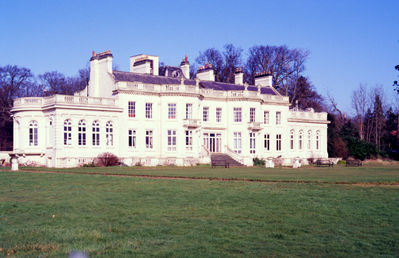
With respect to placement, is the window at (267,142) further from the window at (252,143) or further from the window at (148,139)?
the window at (148,139)

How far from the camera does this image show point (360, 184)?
22750 millimetres

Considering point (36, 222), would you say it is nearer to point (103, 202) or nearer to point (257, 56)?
point (103, 202)

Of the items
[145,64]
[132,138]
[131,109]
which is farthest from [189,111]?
[145,64]

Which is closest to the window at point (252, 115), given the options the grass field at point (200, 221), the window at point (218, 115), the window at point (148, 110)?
the window at point (218, 115)

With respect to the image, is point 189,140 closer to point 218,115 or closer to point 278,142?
point 218,115

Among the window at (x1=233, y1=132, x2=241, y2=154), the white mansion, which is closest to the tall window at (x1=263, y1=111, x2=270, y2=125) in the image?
the white mansion

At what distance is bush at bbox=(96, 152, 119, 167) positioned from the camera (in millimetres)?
43438

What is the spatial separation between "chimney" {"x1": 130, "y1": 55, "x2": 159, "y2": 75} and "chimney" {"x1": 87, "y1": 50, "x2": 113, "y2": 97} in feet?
18.5

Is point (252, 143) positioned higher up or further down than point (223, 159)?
higher up

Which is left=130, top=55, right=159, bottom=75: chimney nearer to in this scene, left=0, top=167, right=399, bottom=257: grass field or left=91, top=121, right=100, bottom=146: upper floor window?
left=91, top=121, right=100, bottom=146: upper floor window

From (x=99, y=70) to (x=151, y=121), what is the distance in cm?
731

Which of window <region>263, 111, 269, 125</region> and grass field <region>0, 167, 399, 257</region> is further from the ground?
window <region>263, 111, 269, 125</region>

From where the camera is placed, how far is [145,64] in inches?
2105

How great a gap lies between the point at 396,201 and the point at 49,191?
41.5 feet
